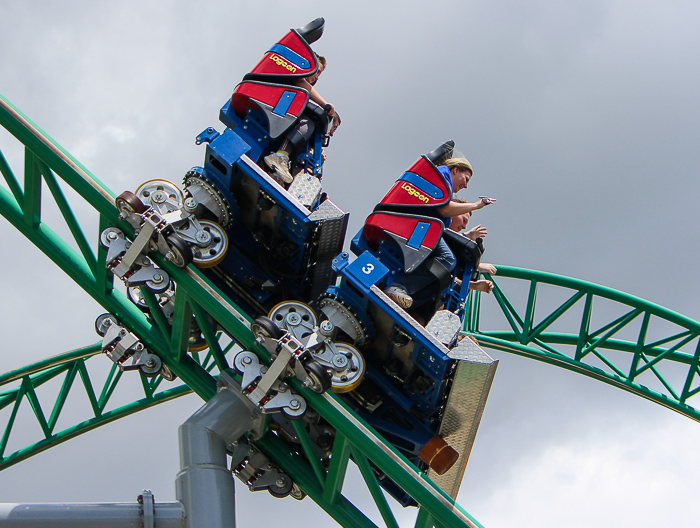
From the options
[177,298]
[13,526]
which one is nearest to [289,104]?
[177,298]

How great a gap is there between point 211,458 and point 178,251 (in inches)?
45.9

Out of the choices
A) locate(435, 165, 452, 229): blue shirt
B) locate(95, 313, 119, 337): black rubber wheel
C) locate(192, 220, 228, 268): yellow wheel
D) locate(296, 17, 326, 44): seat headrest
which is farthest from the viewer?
locate(296, 17, 326, 44): seat headrest

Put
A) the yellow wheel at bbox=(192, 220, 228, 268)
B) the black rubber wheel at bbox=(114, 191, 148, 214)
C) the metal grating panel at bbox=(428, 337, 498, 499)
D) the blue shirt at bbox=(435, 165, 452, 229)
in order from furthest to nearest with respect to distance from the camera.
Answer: the blue shirt at bbox=(435, 165, 452, 229) → the yellow wheel at bbox=(192, 220, 228, 268) → the metal grating panel at bbox=(428, 337, 498, 499) → the black rubber wheel at bbox=(114, 191, 148, 214)

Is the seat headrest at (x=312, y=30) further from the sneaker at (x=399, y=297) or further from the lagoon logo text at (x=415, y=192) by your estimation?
the sneaker at (x=399, y=297)

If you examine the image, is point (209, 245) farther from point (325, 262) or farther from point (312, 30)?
point (312, 30)

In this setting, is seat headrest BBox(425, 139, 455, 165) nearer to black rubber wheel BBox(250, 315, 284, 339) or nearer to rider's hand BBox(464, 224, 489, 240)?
rider's hand BBox(464, 224, 489, 240)

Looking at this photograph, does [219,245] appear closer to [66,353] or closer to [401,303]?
[401,303]

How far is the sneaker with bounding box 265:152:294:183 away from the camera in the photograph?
602 centimetres

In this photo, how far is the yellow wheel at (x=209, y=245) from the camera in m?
5.76

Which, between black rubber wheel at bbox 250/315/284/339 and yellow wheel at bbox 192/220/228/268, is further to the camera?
yellow wheel at bbox 192/220/228/268

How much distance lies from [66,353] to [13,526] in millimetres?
3930

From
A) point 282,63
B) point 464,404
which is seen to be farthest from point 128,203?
point 464,404

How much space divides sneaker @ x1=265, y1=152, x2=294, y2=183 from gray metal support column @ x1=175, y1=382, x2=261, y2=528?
1.35 metres

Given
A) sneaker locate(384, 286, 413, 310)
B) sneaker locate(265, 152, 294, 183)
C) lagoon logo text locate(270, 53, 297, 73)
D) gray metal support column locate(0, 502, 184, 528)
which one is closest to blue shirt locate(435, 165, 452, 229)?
sneaker locate(384, 286, 413, 310)
